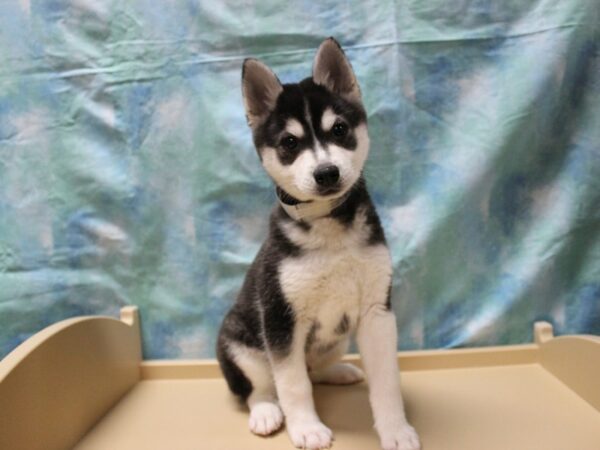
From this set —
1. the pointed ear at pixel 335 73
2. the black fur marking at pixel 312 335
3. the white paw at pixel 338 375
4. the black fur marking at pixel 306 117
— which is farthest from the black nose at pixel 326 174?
the white paw at pixel 338 375

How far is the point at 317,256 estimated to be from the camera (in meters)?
→ 1.55

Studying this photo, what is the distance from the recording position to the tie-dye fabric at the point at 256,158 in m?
2.03

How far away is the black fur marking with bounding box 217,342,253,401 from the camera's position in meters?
1.77

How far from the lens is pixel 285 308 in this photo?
5.11 feet

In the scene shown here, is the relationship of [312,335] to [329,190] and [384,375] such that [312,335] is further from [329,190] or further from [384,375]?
[329,190]

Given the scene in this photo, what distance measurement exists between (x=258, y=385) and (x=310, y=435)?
0.91 feet

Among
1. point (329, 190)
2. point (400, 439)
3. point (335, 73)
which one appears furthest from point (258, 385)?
point (335, 73)

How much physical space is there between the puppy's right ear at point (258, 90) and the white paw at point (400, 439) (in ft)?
3.11

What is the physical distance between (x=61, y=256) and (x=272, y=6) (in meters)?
1.23

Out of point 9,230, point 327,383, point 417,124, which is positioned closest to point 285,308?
point 327,383

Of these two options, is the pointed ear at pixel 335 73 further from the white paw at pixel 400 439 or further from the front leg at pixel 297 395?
the white paw at pixel 400 439

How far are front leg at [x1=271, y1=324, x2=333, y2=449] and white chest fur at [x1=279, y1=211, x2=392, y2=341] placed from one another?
0.28 feet

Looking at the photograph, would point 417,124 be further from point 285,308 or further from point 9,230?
point 9,230

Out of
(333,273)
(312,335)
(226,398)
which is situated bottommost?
(226,398)
